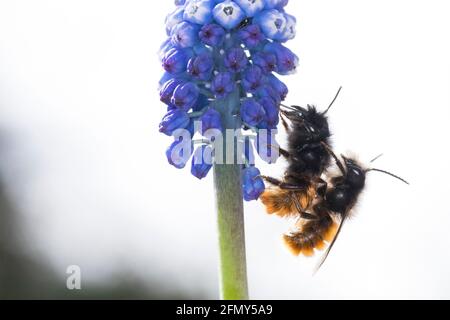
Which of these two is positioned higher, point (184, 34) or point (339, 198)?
point (184, 34)

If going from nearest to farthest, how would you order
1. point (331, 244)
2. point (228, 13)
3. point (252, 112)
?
point (228, 13), point (252, 112), point (331, 244)

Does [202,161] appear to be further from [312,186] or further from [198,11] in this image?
[312,186]

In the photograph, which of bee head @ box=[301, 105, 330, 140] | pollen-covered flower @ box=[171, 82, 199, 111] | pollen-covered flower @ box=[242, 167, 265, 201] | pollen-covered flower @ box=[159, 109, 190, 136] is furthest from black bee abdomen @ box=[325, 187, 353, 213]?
pollen-covered flower @ box=[171, 82, 199, 111]

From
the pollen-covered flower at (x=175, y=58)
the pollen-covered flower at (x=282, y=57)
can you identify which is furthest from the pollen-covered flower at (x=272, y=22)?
the pollen-covered flower at (x=175, y=58)

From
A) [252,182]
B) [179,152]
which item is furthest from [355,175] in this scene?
[179,152]
